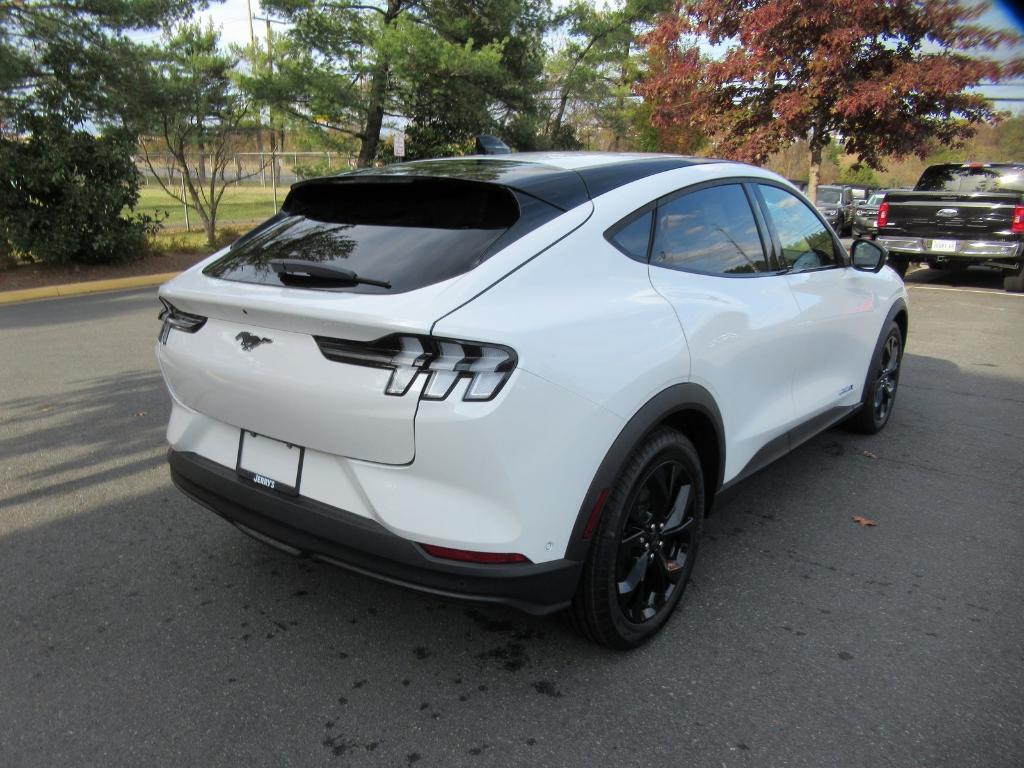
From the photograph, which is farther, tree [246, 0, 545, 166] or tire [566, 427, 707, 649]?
tree [246, 0, 545, 166]

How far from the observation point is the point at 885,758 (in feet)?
7.19

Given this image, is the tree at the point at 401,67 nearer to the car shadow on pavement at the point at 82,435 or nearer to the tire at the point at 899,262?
the tire at the point at 899,262

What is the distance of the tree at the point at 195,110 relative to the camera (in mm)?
14023

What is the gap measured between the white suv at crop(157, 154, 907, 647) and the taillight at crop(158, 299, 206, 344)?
2 centimetres

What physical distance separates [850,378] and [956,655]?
1.86 metres

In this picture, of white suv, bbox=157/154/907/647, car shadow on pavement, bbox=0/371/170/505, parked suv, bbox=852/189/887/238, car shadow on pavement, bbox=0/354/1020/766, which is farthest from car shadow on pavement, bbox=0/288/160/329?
parked suv, bbox=852/189/887/238

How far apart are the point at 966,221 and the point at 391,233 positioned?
1171 cm

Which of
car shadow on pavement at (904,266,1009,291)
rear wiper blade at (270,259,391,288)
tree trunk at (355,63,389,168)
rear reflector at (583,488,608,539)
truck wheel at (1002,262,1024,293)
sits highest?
tree trunk at (355,63,389,168)

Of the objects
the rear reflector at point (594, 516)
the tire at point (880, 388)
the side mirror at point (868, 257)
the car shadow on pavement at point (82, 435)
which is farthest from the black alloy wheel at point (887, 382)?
the car shadow on pavement at point (82, 435)

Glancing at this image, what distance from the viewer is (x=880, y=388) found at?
491 cm

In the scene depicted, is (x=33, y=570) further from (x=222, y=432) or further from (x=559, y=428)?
(x=559, y=428)

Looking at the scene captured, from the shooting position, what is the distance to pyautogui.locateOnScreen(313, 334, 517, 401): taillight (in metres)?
2.06

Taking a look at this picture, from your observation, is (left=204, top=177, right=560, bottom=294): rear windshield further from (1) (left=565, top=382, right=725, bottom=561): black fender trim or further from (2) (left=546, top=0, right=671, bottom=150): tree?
(2) (left=546, top=0, right=671, bottom=150): tree

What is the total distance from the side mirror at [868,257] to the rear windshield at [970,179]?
29.5 feet
